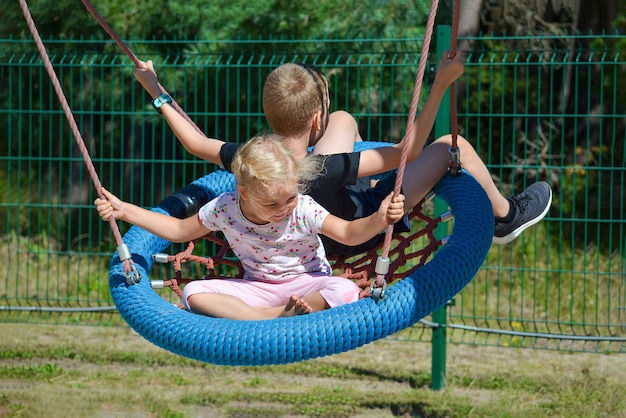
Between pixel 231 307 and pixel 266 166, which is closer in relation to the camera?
pixel 266 166

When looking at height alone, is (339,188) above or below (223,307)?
above

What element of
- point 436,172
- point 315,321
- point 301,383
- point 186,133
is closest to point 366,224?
point 315,321

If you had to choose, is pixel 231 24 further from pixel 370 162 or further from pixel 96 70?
pixel 370 162

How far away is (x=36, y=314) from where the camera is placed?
6539 mm

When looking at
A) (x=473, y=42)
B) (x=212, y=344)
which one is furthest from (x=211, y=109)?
(x=212, y=344)

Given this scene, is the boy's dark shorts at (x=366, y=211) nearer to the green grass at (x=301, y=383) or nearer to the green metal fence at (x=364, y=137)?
the green grass at (x=301, y=383)

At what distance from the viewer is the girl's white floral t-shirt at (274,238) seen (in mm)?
2828

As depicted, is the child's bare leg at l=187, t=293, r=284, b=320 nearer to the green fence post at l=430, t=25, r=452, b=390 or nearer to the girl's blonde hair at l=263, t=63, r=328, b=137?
the girl's blonde hair at l=263, t=63, r=328, b=137

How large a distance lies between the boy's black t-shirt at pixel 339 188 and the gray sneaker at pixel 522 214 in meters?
0.50

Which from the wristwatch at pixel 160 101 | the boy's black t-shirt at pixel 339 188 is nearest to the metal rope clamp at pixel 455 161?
the boy's black t-shirt at pixel 339 188

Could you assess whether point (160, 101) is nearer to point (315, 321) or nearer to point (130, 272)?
point (130, 272)

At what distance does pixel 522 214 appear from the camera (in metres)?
3.40

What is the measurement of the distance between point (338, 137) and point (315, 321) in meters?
0.98

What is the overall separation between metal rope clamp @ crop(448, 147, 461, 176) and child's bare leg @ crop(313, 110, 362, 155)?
39 cm
